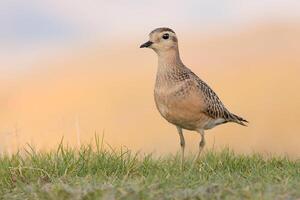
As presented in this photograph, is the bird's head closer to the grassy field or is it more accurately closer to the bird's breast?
the bird's breast

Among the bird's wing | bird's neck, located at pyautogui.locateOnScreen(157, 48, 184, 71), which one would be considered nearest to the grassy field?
the bird's wing

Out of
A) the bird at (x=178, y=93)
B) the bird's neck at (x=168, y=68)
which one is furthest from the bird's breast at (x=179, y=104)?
the bird's neck at (x=168, y=68)

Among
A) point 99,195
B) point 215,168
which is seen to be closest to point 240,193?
point 99,195

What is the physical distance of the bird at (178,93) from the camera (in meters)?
9.88

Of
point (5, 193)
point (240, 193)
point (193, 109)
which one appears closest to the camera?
point (240, 193)

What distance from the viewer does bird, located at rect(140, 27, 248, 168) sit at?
9883 mm

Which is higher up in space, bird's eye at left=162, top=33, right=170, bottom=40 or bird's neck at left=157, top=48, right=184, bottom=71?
bird's eye at left=162, top=33, right=170, bottom=40

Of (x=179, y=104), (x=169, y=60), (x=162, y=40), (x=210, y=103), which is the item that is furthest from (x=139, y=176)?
(x=162, y=40)

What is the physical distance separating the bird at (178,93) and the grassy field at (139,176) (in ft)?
1.87

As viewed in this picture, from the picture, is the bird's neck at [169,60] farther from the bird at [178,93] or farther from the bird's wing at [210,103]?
the bird's wing at [210,103]

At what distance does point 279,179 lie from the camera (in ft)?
24.4

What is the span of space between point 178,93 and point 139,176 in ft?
6.44

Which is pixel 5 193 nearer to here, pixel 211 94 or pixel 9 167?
pixel 9 167

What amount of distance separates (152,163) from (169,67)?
1.82 metres
